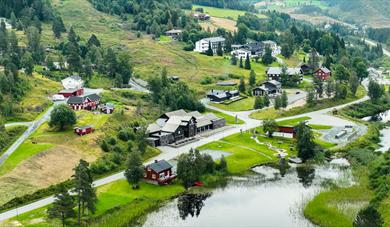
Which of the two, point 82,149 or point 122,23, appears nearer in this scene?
point 82,149

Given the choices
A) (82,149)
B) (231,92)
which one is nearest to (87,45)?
(231,92)

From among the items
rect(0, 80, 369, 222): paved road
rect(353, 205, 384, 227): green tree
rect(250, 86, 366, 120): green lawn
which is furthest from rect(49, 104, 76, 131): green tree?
rect(353, 205, 384, 227): green tree

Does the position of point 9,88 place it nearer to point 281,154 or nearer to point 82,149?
point 82,149

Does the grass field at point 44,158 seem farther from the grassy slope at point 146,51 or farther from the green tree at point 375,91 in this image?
the green tree at point 375,91

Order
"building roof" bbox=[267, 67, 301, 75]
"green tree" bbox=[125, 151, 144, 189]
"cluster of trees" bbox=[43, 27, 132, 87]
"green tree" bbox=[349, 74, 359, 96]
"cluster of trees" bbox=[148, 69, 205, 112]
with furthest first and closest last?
1. "building roof" bbox=[267, 67, 301, 75]
2. "green tree" bbox=[349, 74, 359, 96]
3. "cluster of trees" bbox=[43, 27, 132, 87]
4. "cluster of trees" bbox=[148, 69, 205, 112]
5. "green tree" bbox=[125, 151, 144, 189]

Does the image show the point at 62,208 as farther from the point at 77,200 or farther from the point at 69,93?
the point at 69,93

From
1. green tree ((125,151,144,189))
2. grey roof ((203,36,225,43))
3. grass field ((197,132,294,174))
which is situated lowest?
grey roof ((203,36,225,43))

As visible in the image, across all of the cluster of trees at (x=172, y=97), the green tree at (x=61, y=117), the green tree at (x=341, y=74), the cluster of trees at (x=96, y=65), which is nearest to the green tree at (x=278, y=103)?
the cluster of trees at (x=172, y=97)

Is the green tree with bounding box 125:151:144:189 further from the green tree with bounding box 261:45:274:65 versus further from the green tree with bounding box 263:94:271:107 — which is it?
the green tree with bounding box 261:45:274:65
